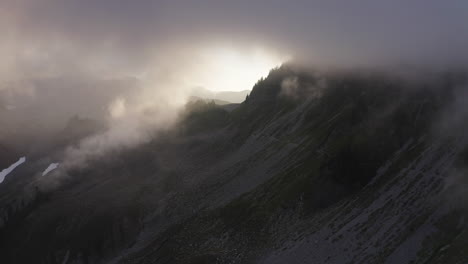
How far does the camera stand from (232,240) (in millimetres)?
100688

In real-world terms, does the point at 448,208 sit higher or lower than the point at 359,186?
lower

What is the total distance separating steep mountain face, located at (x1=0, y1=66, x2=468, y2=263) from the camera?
3031 inches

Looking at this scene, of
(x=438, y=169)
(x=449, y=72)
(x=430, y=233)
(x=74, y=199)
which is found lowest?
(x=430, y=233)

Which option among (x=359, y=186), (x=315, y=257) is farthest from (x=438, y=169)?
(x=315, y=257)

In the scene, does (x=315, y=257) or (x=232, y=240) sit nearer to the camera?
(x=315, y=257)

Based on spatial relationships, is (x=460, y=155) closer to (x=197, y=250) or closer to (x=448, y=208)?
(x=448, y=208)

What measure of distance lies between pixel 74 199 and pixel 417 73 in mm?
176099

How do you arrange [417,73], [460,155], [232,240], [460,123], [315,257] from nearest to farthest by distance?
[315,257]
[460,155]
[460,123]
[232,240]
[417,73]

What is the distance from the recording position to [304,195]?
103938 millimetres

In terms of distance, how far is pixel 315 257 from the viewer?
78812 mm

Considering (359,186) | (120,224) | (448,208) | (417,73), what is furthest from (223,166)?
(448,208)

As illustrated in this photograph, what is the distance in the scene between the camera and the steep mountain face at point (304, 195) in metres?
77.0

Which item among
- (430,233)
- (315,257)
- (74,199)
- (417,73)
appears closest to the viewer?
(430,233)

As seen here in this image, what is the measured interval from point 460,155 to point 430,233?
25315 mm
